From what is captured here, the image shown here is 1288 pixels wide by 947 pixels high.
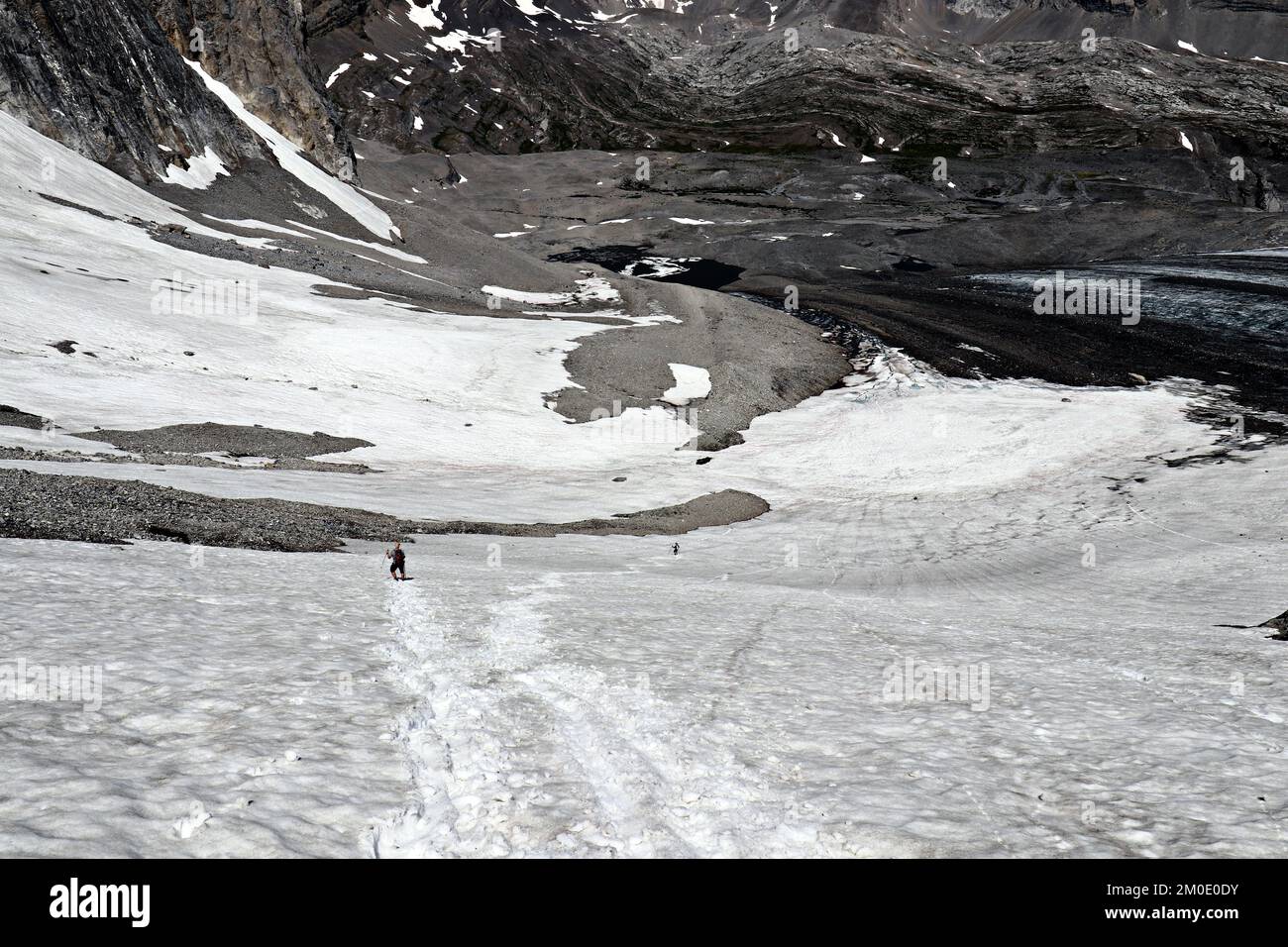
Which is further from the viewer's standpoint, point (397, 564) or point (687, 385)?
point (687, 385)

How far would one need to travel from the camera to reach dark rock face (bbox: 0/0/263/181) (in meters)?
68.8

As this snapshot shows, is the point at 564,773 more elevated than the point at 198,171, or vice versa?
the point at 198,171

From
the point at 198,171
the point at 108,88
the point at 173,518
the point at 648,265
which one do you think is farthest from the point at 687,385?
the point at 648,265

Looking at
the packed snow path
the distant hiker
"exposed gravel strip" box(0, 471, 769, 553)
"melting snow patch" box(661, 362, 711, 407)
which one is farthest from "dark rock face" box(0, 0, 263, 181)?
the packed snow path

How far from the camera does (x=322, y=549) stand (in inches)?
770

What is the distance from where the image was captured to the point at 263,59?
331ft

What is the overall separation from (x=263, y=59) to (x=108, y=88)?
30927 mm

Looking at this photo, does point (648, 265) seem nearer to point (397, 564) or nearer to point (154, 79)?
point (154, 79)

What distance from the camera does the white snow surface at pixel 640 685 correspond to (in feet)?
21.9

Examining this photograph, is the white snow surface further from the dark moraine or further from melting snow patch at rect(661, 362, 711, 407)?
the dark moraine

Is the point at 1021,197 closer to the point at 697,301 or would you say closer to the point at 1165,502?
the point at 697,301

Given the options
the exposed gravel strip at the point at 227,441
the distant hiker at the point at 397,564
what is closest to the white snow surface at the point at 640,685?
the distant hiker at the point at 397,564
